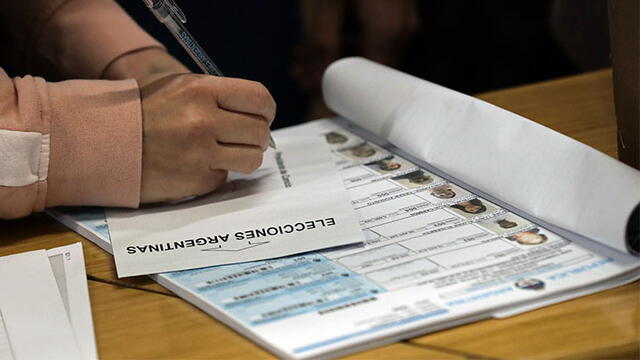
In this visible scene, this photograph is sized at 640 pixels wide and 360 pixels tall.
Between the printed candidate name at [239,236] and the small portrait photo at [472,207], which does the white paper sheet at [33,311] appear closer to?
the printed candidate name at [239,236]

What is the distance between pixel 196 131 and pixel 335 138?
21cm

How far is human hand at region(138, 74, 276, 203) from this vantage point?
2.66 ft

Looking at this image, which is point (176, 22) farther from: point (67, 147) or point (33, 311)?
point (33, 311)

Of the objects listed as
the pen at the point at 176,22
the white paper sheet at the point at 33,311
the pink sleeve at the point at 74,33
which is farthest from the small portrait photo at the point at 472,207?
the pink sleeve at the point at 74,33

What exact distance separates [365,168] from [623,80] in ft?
0.83

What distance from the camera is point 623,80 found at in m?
0.75

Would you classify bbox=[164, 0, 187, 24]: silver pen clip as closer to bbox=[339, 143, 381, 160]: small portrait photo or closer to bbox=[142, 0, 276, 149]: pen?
bbox=[142, 0, 276, 149]: pen

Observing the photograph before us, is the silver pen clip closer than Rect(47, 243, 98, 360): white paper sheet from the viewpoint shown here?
No

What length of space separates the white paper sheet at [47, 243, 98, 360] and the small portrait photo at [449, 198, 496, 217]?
0.99 feet

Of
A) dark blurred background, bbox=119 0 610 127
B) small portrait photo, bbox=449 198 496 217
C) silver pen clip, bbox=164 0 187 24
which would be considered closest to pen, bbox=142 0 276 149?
silver pen clip, bbox=164 0 187 24

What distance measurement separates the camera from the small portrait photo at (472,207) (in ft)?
2.46

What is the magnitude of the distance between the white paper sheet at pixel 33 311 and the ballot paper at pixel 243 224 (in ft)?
0.19

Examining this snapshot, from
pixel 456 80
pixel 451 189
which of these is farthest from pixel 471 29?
pixel 451 189

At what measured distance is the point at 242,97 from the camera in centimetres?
83
